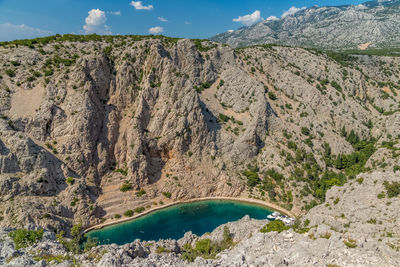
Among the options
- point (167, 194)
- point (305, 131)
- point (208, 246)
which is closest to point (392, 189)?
point (208, 246)

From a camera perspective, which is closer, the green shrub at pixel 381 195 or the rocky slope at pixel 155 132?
the green shrub at pixel 381 195

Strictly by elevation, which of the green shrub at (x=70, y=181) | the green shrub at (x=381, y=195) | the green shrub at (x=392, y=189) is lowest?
the green shrub at (x=70, y=181)

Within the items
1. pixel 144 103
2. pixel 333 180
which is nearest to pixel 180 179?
pixel 144 103

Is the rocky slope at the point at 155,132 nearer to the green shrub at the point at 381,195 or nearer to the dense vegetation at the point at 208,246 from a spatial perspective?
the green shrub at the point at 381,195

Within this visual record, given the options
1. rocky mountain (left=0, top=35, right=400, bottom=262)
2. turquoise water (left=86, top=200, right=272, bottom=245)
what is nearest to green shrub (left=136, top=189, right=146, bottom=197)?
rocky mountain (left=0, top=35, right=400, bottom=262)

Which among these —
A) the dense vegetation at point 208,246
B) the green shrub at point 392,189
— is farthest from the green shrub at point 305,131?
the dense vegetation at point 208,246

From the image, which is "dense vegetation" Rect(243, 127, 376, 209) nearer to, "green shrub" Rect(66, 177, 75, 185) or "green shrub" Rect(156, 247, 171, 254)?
"green shrub" Rect(156, 247, 171, 254)

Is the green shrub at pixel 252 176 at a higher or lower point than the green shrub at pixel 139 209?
higher
